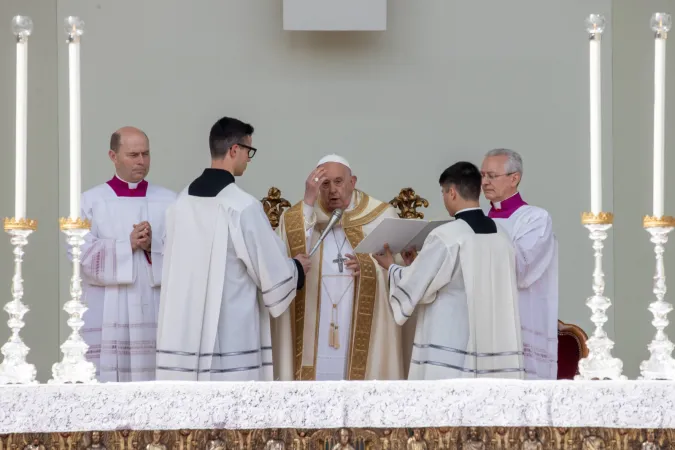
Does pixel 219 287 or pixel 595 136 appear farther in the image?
pixel 219 287

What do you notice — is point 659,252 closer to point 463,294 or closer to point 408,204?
point 463,294

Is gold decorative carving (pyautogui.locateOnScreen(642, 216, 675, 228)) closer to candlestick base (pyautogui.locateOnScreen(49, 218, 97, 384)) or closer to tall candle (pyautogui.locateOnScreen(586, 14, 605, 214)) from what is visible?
tall candle (pyautogui.locateOnScreen(586, 14, 605, 214))

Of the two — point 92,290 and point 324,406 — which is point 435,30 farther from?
point 324,406

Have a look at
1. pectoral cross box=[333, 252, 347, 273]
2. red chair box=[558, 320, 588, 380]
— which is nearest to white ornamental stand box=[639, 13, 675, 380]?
pectoral cross box=[333, 252, 347, 273]

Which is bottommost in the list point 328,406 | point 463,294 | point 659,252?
point 328,406

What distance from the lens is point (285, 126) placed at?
938 cm

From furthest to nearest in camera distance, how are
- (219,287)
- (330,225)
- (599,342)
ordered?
(330,225), (219,287), (599,342)

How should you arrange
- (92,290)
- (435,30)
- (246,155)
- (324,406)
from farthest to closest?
(435,30)
(92,290)
(246,155)
(324,406)

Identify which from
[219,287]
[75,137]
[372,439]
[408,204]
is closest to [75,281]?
[75,137]

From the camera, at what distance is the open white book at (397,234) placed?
628 centimetres

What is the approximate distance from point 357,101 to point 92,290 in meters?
3.06

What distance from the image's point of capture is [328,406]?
4082 mm

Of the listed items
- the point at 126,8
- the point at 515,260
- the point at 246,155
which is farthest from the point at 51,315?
the point at 515,260

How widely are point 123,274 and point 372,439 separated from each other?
3.03 metres
